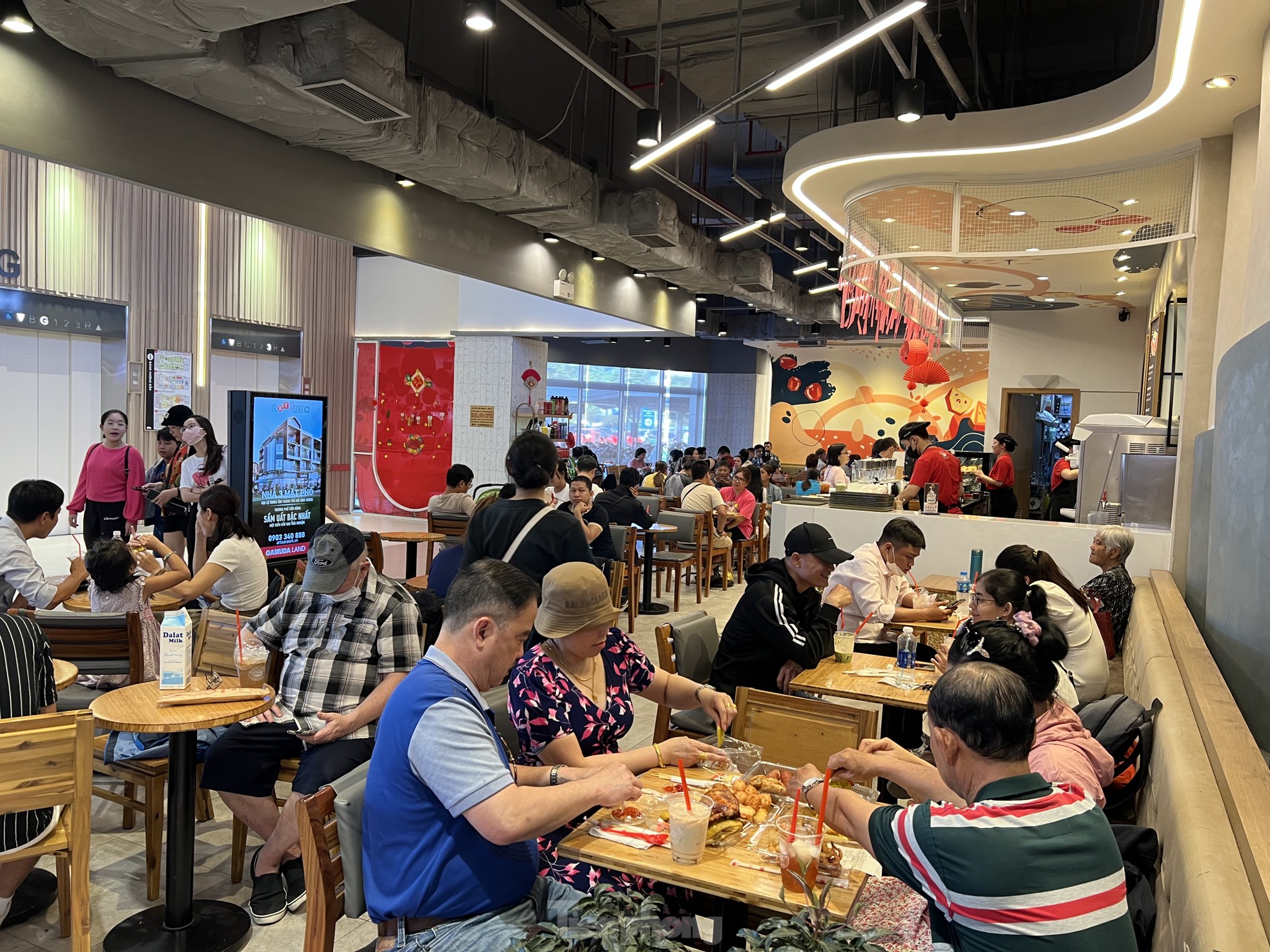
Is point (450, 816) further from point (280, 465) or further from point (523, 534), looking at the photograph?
point (280, 465)

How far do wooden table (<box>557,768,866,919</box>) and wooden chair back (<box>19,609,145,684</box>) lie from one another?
235cm

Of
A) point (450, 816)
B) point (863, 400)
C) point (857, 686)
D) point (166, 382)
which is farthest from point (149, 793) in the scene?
point (863, 400)

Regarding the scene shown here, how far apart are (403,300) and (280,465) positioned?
7.52 m

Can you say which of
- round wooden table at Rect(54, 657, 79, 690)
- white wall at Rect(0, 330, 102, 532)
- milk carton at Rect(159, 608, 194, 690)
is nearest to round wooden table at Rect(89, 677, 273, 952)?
milk carton at Rect(159, 608, 194, 690)

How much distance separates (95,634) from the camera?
12.1 feet

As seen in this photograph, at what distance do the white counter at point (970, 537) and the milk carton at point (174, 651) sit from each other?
5.03 meters

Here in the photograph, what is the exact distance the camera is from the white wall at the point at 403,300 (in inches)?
564

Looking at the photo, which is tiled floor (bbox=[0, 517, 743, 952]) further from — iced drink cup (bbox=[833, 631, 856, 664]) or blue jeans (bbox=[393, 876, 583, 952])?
iced drink cup (bbox=[833, 631, 856, 664])

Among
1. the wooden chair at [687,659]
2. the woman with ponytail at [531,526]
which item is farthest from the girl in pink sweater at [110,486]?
the wooden chair at [687,659]

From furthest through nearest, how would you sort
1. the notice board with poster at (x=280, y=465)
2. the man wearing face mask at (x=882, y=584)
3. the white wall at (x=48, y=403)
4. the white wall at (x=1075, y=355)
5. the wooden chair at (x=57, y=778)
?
the white wall at (x=1075, y=355)
the white wall at (x=48, y=403)
the notice board with poster at (x=280, y=465)
the man wearing face mask at (x=882, y=584)
the wooden chair at (x=57, y=778)

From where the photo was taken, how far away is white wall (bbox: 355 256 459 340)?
1434cm

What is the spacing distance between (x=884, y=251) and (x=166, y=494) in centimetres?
642

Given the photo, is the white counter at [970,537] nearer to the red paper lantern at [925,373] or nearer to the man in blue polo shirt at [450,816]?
the red paper lantern at [925,373]

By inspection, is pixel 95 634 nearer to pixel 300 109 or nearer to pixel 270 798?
pixel 270 798
